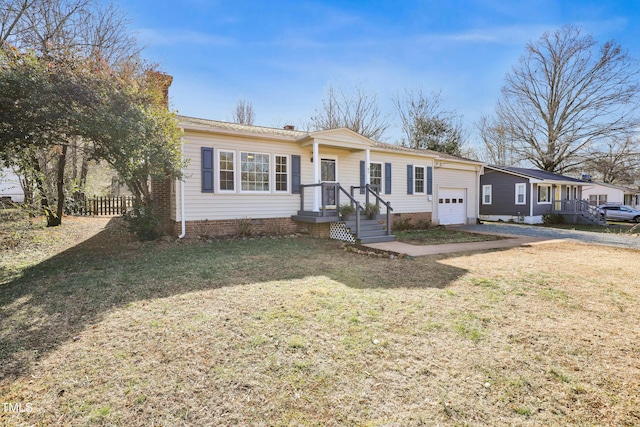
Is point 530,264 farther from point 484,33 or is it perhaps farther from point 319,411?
point 484,33

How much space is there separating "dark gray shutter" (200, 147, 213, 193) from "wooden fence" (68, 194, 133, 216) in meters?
9.52

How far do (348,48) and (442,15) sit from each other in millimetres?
5965

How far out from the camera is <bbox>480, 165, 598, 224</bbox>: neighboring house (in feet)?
63.6

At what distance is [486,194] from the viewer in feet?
Answer: 71.9

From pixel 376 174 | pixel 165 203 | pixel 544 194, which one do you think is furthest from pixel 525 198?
A: pixel 165 203

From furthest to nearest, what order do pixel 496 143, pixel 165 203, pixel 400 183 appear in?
pixel 496 143, pixel 400 183, pixel 165 203

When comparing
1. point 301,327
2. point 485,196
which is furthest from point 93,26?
point 485,196

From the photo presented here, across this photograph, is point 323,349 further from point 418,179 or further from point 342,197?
point 418,179

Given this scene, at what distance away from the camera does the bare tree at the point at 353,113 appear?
26.0 m

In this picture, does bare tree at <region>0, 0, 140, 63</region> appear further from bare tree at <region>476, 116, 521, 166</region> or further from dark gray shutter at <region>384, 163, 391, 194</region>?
bare tree at <region>476, 116, 521, 166</region>

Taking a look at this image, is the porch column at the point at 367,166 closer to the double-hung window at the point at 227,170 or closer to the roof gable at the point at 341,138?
the roof gable at the point at 341,138

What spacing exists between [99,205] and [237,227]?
1351 cm

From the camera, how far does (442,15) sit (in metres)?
10.9

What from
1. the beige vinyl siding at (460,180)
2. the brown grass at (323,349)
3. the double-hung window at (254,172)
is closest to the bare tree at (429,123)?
the beige vinyl siding at (460,180)
